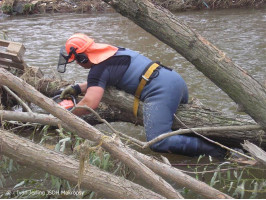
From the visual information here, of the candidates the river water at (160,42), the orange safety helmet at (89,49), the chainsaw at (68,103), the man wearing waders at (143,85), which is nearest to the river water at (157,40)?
the river water at (160,42)

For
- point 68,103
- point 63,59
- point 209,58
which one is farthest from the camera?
point 68,103

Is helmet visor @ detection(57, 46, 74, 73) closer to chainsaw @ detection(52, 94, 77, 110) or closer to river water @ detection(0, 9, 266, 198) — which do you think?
chainsaw @ detection(52, 94, 77, 110)

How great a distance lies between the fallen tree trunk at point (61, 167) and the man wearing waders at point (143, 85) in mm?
1500

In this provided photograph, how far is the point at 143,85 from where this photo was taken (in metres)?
3.83

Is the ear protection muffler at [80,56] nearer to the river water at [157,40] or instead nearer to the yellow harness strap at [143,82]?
the yellow harness strap at [143,82]

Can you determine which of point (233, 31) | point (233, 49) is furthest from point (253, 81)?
point (233, 31)

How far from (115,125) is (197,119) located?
1562mm

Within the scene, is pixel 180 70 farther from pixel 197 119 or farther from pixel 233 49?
pixel 197 119

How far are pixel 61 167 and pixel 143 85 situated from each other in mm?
1784

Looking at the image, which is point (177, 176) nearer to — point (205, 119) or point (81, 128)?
point (81, 128)

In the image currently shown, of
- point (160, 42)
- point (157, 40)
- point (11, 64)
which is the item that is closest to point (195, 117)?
point (11, 64)

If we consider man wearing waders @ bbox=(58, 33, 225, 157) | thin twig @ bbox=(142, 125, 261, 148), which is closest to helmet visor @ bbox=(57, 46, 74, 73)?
man wearing waders @ bbox=(58, 33, 225, 157)

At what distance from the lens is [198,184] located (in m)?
2.48

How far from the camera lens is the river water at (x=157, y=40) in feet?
21.4
